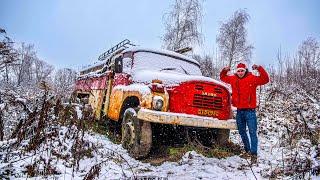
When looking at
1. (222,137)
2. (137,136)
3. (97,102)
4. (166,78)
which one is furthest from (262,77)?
(97,102)

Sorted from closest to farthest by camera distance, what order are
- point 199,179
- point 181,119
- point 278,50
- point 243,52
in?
point 199,179 → point 181,119 → point 278,50 → point 243,52

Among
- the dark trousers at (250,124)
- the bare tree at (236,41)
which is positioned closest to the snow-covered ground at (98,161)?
the dark trousers at (250,124)

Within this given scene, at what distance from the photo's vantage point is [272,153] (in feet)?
21.7

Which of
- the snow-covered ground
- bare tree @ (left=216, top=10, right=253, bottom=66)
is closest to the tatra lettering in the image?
the snow-covered ground

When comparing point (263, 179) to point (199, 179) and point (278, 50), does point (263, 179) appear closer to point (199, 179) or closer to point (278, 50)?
point (199, 179)

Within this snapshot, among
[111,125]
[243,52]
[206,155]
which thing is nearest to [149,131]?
[206,155]

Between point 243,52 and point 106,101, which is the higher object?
point 243,52

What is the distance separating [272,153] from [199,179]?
2807 millimetres

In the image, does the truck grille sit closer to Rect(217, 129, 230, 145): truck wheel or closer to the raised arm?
Rect(217, 129, 230, 145): truck wheel

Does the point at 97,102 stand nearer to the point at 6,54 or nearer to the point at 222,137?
the point at 222,137

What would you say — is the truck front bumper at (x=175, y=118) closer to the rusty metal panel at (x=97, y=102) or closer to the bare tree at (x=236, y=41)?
the rusty metal panel at (x=97, y=102)

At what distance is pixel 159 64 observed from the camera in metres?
7.75

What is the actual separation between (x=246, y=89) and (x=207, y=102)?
0.75 metres

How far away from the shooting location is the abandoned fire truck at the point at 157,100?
19.4 ft
